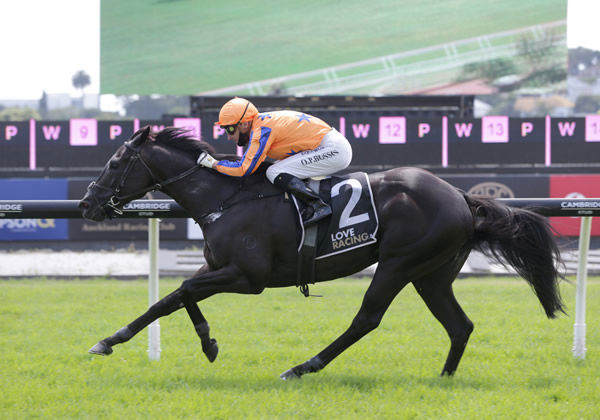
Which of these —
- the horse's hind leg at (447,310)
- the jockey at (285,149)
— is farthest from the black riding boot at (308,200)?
the horse's hind leg at (447,310)

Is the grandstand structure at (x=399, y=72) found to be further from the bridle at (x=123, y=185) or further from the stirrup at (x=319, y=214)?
the stirrup at (x=319, y=214)

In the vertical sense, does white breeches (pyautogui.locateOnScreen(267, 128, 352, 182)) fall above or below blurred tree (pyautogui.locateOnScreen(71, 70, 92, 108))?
below

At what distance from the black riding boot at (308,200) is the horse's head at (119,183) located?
0.88m

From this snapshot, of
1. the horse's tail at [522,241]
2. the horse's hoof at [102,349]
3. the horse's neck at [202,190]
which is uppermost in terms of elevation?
the horse's neck at [202,190]

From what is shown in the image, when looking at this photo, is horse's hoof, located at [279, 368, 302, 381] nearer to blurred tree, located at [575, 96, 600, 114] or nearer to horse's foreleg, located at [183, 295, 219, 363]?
horse's foreleg, located at [183, 295, 219, 363]

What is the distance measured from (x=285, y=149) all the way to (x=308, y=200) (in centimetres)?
38

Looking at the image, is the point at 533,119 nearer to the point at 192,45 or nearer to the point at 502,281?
the point at 502,281

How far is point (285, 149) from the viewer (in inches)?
174

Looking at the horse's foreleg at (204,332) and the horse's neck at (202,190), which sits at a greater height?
the horse's neck at (202,190)

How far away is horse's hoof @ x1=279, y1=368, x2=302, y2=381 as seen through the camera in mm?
4254

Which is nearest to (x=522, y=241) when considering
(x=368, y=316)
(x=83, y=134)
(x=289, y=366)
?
(x=368, y=316)

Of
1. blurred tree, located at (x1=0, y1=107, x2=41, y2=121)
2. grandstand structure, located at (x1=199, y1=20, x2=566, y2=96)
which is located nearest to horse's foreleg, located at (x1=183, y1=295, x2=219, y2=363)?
grandstand structure, located at (x1=199, y1=20, x2=566, y2=96)

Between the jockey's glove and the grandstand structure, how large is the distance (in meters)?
16.0

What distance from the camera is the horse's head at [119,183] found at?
439cm
